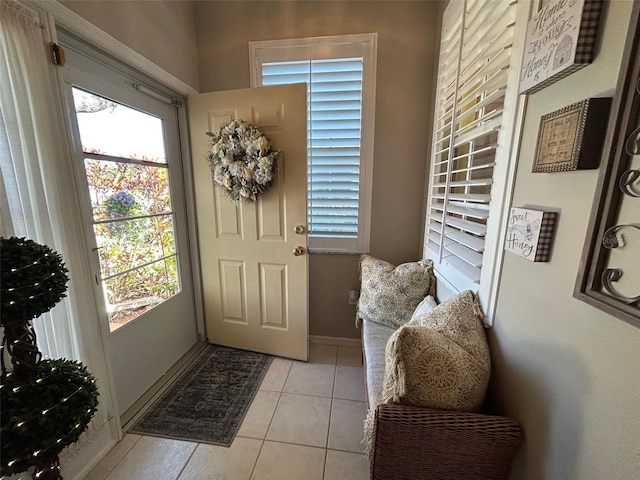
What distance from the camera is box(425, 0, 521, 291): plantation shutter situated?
998 millimetres

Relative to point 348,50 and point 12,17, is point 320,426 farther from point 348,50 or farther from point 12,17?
point 348,50

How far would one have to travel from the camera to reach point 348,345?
2334 mm

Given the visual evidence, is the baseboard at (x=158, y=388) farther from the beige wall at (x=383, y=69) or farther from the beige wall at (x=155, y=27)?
the beige wall at (x=155, y=27)

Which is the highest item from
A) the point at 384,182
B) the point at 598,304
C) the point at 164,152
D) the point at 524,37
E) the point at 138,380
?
the point at 524,37

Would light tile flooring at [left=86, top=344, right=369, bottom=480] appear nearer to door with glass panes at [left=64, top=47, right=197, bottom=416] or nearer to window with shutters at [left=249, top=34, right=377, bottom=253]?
door with glass panes at [left=64, top=47, right=197, bottom=416]

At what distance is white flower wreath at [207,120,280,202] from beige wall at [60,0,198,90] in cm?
55

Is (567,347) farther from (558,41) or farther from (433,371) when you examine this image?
(558,41)

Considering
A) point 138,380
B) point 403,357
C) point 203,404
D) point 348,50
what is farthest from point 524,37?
point 138,380

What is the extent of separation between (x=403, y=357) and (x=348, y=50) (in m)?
2.03

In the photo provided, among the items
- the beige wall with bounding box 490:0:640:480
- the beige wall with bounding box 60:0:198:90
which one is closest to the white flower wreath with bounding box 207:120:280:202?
the beige wall with bounding box 60:0:198:90

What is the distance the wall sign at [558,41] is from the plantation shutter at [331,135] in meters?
1.25

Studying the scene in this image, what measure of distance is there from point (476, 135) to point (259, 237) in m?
1.51

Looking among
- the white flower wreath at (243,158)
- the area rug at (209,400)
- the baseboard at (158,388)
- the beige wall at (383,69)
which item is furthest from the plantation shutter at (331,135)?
the baseboard at (158,388)

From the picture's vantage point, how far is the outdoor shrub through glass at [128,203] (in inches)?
53.9
